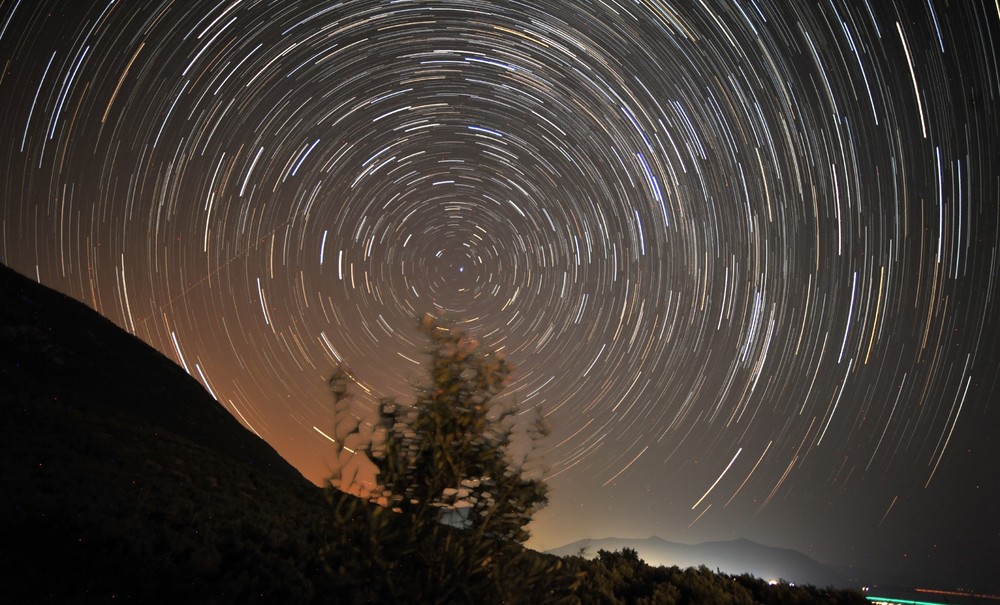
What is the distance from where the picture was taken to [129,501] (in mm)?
8602

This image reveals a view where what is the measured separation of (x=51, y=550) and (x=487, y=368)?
6.23 metres

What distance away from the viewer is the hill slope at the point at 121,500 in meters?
6.36

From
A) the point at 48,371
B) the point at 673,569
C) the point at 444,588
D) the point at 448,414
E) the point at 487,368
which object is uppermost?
the point at 48,371

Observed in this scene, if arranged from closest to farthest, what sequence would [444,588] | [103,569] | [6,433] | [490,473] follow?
[444,588] < [490,473] < [103,569] < [6,433]

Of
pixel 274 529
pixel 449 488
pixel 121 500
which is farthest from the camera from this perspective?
pixel 274 529

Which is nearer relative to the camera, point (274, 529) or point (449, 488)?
point (449, 488)

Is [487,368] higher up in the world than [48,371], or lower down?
lower down

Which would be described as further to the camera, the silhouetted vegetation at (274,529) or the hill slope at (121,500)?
the hill slope at (121,500)

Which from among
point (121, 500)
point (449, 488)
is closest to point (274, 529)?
point (121, 500)

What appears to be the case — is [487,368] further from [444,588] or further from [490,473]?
[444,588]

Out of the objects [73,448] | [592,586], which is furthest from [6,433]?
[592,586]

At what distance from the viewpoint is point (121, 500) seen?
8.47 meters

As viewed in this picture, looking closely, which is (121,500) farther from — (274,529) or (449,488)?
(449,488)

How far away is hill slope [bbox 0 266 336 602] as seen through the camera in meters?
6.36
